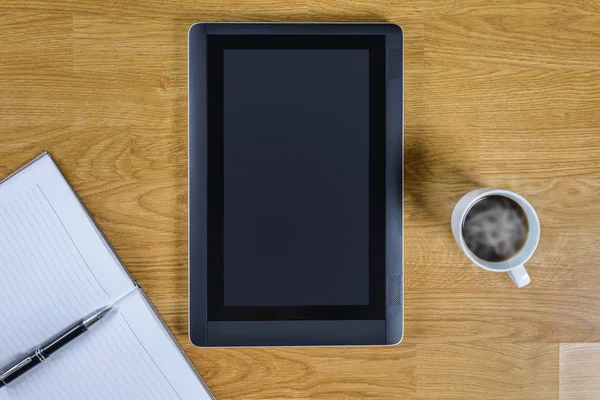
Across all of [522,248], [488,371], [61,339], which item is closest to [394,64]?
[522,248]

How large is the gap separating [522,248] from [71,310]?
20.4 inches

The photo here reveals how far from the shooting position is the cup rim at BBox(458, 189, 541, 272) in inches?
21.4

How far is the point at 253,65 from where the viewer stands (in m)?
0.57

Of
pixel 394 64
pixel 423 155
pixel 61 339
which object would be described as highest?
pixel 394 64

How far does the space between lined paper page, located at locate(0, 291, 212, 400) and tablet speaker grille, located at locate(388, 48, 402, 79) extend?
39cm

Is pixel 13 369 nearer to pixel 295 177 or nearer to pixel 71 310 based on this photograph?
pixel 71 310

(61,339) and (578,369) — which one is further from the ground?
(61,339)

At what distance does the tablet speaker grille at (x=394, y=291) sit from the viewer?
0.59 m

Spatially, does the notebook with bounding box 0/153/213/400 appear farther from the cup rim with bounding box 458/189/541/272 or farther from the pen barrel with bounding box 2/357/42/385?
the cup rim with bounding box 458/189/541/272

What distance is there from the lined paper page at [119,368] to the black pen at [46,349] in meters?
0.01

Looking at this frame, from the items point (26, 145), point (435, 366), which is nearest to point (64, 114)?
point (26, 145)

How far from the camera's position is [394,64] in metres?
0.58

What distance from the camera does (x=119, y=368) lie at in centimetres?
59

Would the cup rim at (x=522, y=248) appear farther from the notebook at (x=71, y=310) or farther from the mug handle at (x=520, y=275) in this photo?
the notebook at (x=71, y=310)
